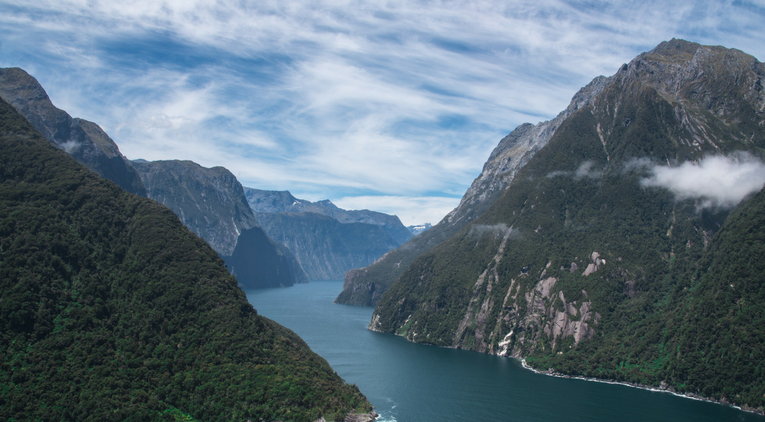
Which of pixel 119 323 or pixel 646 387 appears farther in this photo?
pixel 646 387

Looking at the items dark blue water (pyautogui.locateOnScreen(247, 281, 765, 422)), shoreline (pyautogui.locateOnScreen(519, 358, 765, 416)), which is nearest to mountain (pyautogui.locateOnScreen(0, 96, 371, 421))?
dark blue water (pyautogui.locateOnScreen(247, 281, 765, 422))

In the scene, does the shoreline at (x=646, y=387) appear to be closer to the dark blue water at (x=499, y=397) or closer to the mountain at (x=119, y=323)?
the dark blue water at (x=499, y=397)

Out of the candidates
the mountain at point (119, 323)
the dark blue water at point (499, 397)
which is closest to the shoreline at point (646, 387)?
the dark blue water at point (499, 397)

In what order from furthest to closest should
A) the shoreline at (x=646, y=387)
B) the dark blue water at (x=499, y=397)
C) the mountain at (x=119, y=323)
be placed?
1. the shoreline at (x=646, y=387)
2. the dark blue water at (x=499, y=397)
3. the mountain at (x=119, y=323)

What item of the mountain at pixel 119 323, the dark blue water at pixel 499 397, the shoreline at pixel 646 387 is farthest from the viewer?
the shoreline at pixel 646 387

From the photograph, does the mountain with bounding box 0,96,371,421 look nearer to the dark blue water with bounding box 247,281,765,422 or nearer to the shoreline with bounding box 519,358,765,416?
the dark blue water with bounding box 247,281,765,422

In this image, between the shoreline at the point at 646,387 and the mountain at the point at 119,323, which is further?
the shoreline at the point at 646,387

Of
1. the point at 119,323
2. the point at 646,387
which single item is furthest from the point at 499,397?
the point at 119,323

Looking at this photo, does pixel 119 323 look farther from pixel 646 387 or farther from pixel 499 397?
pixel 646 387

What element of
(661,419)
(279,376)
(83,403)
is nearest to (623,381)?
(661,419)
